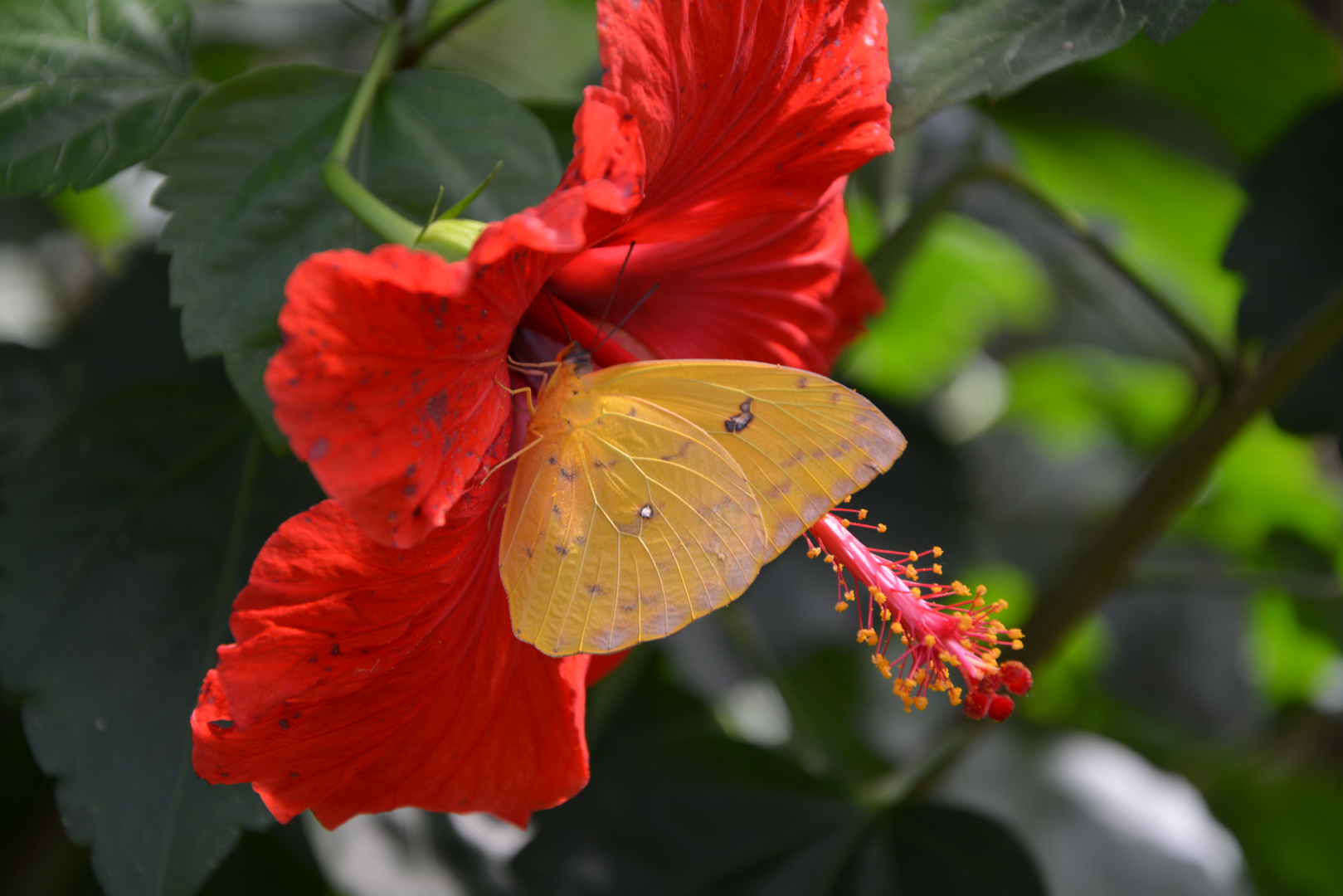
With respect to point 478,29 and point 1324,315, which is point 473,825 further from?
point 478,29

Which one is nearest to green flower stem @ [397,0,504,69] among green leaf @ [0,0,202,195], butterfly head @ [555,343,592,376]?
green leaf @ [0,0,202,195]

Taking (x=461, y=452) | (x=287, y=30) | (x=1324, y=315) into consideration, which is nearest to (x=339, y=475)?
(x=461, y=452)

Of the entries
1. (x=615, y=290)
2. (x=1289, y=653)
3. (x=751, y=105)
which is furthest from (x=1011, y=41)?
(x=1289, y=653)

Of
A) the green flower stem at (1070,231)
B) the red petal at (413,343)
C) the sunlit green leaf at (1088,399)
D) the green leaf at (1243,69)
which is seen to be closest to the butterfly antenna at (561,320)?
the red petal at (413,343)

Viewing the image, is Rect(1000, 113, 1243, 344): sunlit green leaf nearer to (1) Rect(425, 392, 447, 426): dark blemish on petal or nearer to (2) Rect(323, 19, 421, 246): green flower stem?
(2) Rect(323, 19, 421, 246): green flower stem

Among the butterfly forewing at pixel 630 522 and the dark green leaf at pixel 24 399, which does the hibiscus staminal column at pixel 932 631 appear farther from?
the dark green leaf at pixel 24 399
